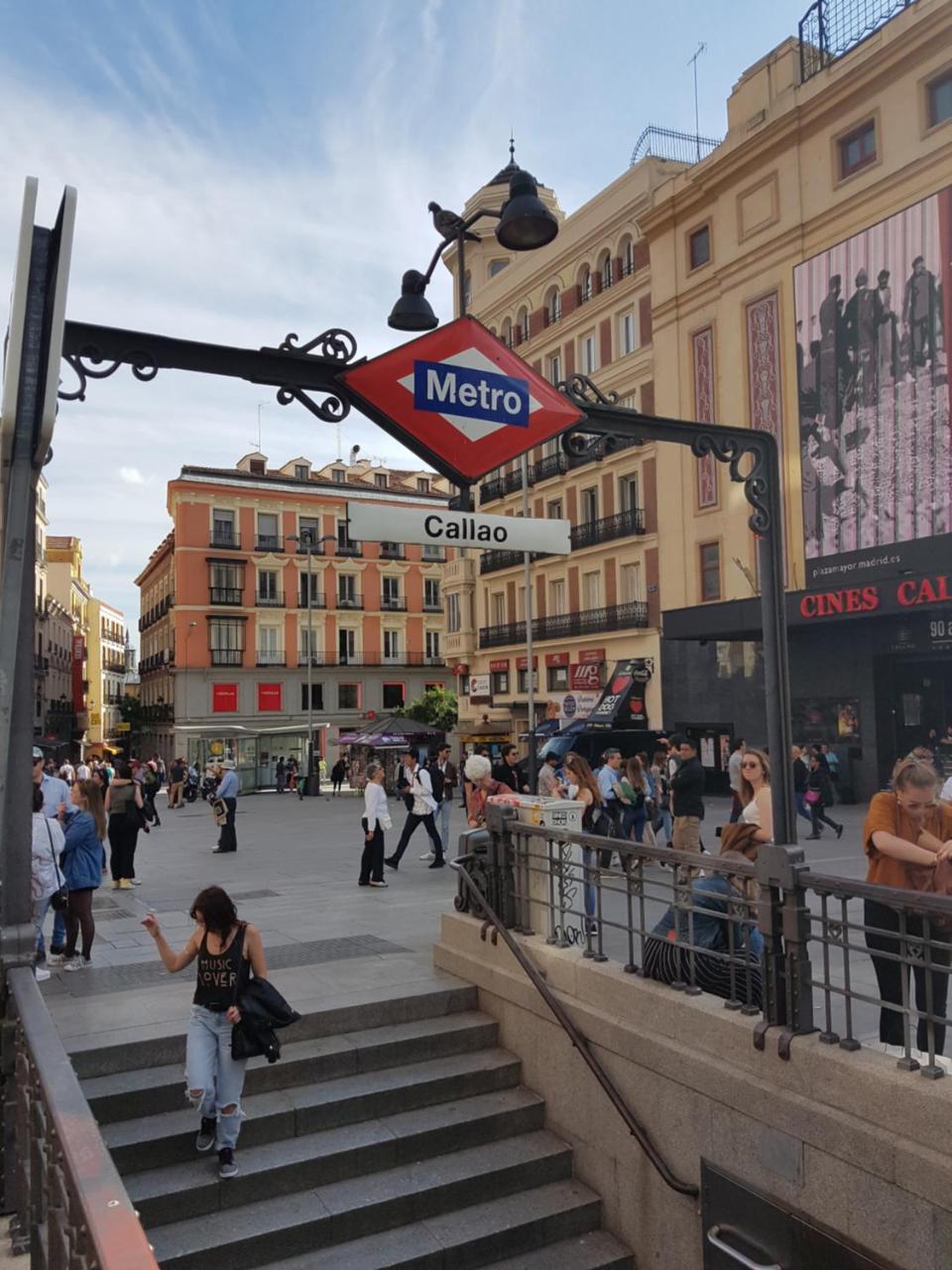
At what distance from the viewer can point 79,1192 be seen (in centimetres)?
224

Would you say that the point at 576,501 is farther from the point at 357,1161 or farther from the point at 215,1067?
the point at 215,1067

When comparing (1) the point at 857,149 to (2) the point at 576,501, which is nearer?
(1) the point at 857,149

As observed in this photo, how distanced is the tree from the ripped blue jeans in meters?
52.4

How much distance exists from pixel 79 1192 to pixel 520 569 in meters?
40.3

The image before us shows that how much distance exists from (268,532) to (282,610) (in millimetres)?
5029

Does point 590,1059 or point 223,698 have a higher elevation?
point 223,698

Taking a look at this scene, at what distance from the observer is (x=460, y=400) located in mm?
5691

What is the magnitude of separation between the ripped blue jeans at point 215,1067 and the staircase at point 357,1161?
40cm

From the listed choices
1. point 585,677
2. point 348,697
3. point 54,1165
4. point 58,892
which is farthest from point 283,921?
point 348,697

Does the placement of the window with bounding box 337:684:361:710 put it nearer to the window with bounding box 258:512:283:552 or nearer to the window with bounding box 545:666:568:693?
the window with bounding box 258:512:283:552

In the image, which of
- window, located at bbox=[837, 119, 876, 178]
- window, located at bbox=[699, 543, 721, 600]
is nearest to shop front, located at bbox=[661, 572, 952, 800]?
window, located at bbox=[699, 543, 721, 600]

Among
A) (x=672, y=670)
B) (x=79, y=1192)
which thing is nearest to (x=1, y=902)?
(x=79, y=1192)

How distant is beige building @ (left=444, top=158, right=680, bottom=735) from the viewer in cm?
3516

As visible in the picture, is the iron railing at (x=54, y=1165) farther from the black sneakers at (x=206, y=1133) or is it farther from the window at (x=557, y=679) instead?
the window at (x=557, y=679)
